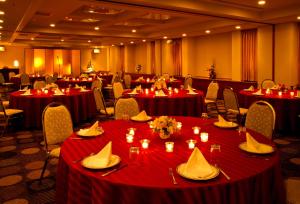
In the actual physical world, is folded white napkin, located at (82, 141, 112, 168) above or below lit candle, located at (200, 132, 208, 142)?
below

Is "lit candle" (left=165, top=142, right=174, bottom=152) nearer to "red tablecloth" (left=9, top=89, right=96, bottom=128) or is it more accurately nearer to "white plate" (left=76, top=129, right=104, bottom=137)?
"white plate" (left=76, top=129, right=104, bottom=137)

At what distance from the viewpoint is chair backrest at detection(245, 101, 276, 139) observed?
3.14 m

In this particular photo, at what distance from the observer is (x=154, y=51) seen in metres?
15.4

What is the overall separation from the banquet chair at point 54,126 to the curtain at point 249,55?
801 centimetres

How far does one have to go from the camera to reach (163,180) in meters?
1.74

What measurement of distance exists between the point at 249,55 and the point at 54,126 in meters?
8.29

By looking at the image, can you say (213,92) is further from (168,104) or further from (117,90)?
(117,90)

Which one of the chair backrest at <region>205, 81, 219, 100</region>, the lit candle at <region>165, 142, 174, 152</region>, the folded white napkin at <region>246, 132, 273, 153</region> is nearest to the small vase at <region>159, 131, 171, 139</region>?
the lit candle at <region>165, 142, 174, 152</region>

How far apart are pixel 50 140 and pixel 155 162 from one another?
5.61 feet

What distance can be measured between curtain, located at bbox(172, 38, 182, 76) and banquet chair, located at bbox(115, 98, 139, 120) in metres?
9.57

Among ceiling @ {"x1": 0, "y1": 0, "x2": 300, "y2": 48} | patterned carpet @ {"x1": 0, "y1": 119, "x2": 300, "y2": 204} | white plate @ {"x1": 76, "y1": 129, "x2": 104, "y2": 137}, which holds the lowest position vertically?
patterned carpet @ {"x1": 0, "y1": 119, "x2": 300, "y2": 204}

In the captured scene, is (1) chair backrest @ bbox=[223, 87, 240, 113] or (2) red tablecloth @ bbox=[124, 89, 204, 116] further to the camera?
(2) red tablecloth @ bbox=[124, 89, 204, 116]

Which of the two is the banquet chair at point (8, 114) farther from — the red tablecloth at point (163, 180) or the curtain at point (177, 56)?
the curtain at point (177, 56)

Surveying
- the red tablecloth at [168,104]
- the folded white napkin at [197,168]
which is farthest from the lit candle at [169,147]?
the red tablecloth at [168,104]
